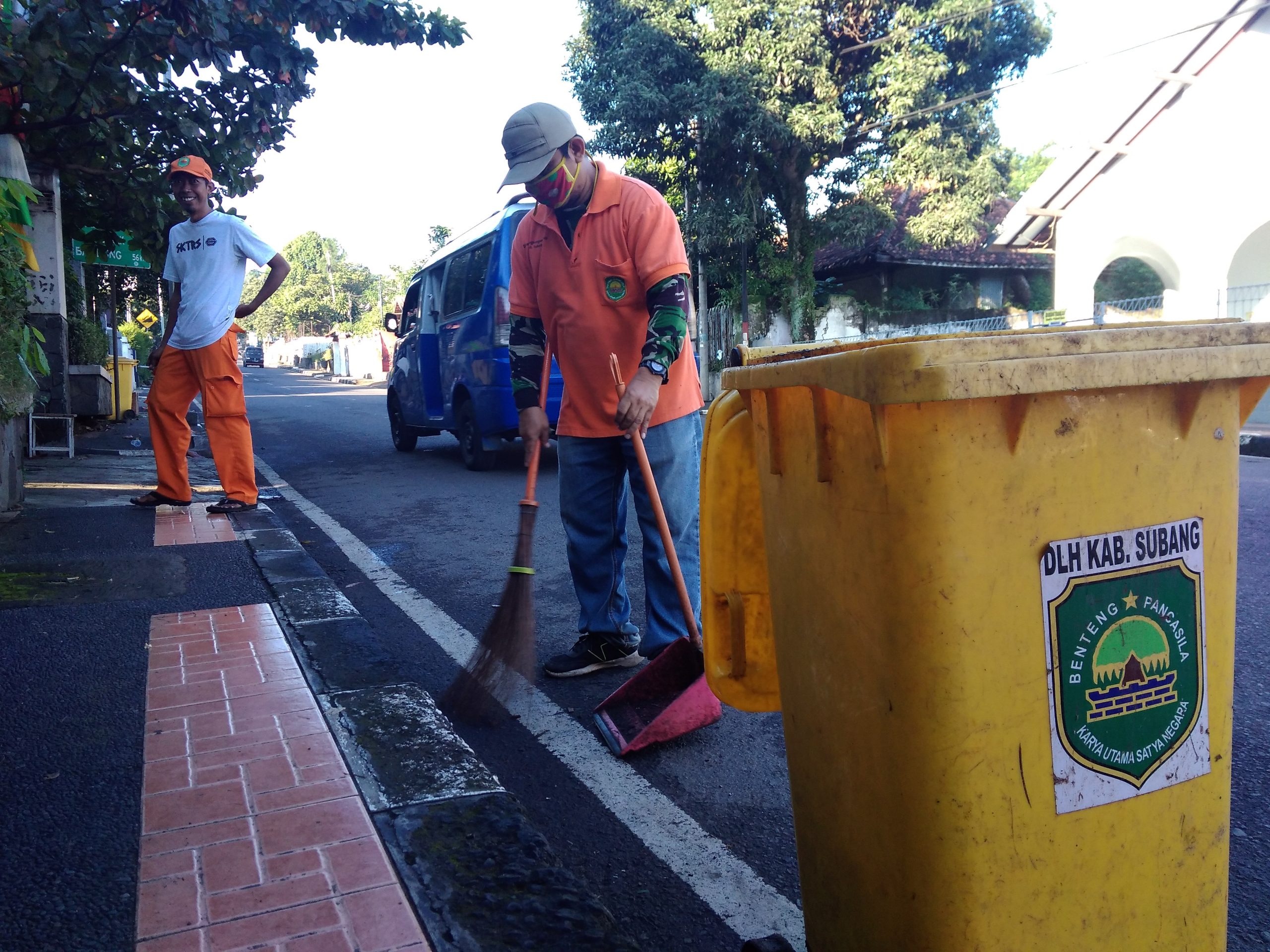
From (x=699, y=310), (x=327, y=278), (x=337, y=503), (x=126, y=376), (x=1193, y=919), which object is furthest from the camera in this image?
(x=327, y=278)

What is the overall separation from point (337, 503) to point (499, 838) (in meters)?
5.87

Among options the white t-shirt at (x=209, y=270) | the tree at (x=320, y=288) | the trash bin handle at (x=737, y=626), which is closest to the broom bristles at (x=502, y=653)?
the trash bin handle at (x=737, y=626)

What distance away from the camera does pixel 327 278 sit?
9906cm

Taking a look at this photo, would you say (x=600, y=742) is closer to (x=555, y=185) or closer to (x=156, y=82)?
(x=555, y=185)

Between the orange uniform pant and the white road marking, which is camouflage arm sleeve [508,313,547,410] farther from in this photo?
the orange uniform pant

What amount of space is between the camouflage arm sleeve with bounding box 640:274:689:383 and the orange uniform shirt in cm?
3

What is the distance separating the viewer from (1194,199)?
15.7m

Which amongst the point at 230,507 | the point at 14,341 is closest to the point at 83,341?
the point at 230,507

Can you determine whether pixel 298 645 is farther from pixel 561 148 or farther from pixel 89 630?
pixel 561 148

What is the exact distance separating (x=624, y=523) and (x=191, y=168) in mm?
3870

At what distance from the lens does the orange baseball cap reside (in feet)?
18.7

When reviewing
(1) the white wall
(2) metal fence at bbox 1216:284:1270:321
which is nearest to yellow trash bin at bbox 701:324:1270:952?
(2) metal fence at bbox 1216:284:1270:321

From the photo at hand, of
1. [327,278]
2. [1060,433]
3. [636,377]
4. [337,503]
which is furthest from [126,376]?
[327,278]

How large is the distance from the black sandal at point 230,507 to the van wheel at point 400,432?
15.9ft
